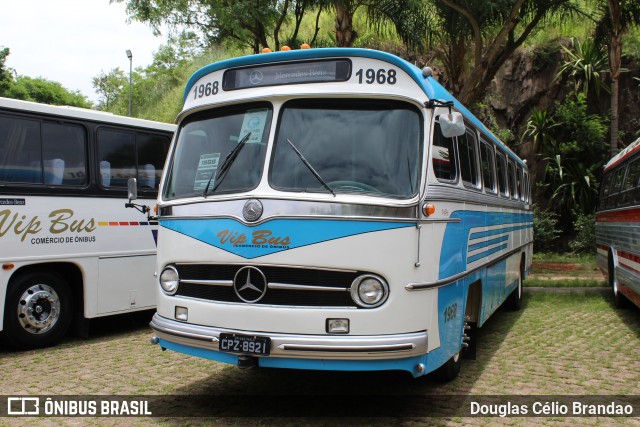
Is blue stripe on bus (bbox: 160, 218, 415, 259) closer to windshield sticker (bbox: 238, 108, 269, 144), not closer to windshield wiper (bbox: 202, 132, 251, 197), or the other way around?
windshield wiper (bbox: 202, 132, 251, 197)

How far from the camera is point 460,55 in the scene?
15.0m

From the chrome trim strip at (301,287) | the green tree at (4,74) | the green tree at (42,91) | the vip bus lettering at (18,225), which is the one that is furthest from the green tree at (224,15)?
the green tree at (42,91)

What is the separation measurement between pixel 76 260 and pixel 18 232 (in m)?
0.87

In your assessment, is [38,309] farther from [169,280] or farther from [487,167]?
[487,167]

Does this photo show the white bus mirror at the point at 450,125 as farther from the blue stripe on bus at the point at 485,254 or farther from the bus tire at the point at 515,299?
the bus tire at the point at 515,299

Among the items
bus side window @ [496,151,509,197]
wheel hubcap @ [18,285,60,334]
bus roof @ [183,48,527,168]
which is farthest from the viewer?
bus side window @ [496,151,509,197]

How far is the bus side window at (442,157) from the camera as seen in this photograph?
204 inches

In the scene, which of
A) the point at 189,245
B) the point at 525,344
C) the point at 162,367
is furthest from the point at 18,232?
the point at 525,344

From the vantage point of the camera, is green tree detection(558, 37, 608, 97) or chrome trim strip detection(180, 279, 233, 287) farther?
green tree detection(558, 37, 608, 97)

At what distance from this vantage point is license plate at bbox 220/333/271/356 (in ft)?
15.6

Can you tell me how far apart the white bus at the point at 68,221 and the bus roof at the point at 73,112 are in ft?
0.05

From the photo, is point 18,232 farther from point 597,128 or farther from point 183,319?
point 597,128

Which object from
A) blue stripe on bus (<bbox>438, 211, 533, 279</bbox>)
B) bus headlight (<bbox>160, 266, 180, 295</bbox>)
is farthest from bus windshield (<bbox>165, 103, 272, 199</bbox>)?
blue stripe on bus (<bbox>438, 211, 533, 279</bbox>)

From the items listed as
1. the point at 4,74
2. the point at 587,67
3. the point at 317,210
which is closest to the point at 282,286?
the point at 317,210
